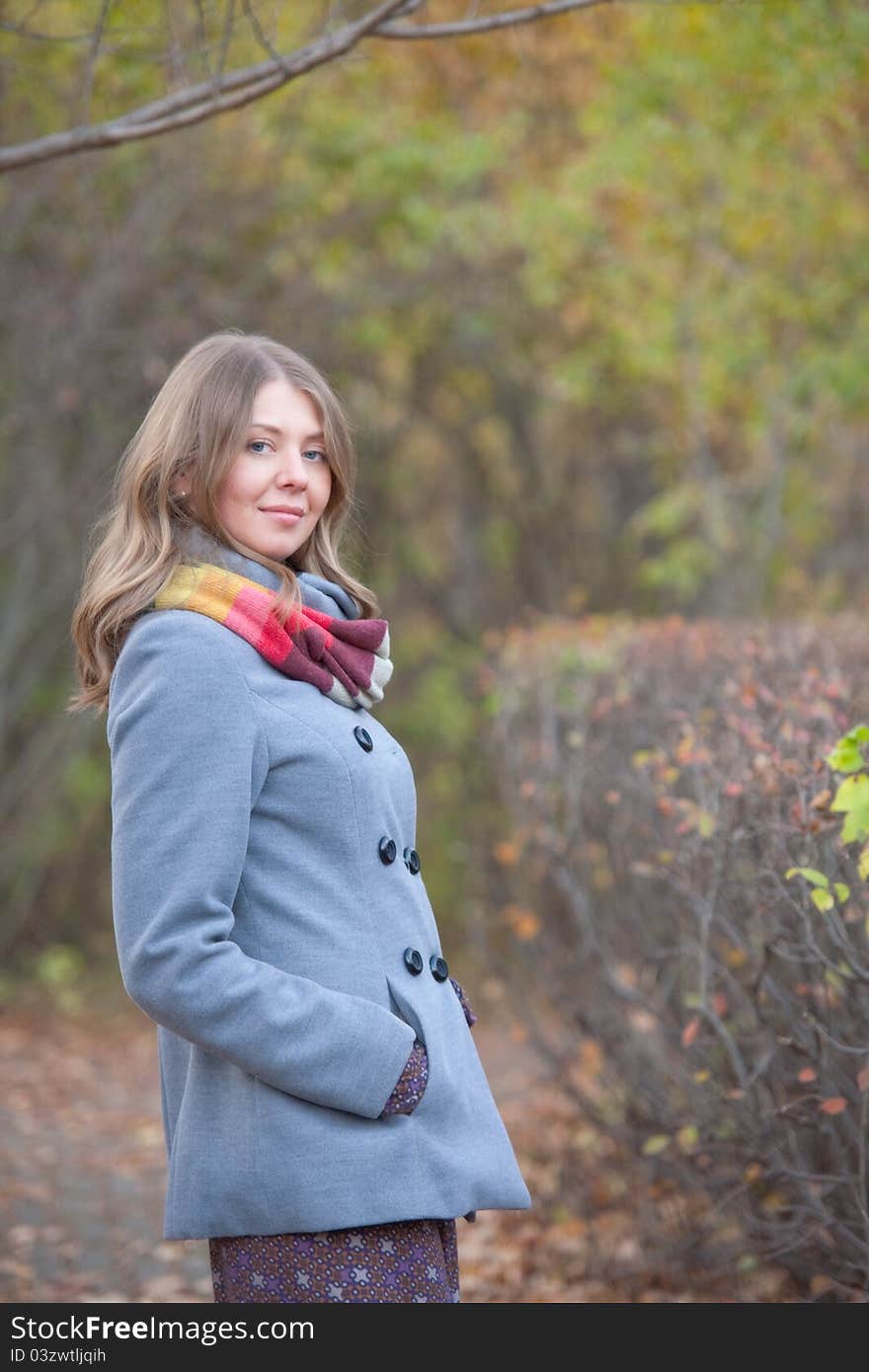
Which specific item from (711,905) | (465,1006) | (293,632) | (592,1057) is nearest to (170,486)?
(293,632)

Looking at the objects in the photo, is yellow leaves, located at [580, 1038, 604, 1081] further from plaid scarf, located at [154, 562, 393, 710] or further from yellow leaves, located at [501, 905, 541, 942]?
plaid scarf, located at [154, 562, 393, 710]

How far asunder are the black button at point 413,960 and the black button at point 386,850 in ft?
0.46

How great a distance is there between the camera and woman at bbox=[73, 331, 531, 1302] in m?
2.04

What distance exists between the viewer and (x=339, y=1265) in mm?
2113

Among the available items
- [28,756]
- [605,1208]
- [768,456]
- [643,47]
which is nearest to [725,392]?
[768,456]

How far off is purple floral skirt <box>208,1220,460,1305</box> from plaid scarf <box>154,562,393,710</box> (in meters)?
0.81

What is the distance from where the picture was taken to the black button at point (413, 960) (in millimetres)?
2203

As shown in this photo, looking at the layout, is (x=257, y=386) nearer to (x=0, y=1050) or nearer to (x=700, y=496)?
(x=0, y=1050)

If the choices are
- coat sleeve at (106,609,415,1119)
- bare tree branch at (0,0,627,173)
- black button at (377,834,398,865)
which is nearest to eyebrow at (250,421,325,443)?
coat sleeve at (106,609,415,1119)

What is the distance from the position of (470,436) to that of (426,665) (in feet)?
6.33

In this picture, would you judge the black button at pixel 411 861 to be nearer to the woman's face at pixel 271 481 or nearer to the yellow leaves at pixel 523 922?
the woman's face at pixel 271 481

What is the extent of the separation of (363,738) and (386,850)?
180mm

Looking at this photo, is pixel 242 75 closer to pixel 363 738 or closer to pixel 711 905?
pixel 363 738

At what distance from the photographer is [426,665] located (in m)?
12.1
